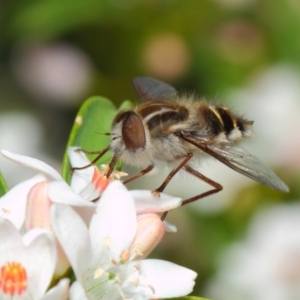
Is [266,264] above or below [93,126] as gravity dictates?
below

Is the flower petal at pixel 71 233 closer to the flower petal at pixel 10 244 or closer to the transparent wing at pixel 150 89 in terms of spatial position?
the flower petal at pixel 10 244

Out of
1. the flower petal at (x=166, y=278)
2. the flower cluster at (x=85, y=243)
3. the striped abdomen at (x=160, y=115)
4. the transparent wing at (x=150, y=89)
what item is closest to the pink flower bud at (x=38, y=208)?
the flower cluster at (x=85, y=243)

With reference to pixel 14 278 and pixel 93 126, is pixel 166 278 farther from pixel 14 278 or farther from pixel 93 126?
pixel 93 126

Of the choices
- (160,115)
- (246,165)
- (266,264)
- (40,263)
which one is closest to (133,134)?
(160,115)

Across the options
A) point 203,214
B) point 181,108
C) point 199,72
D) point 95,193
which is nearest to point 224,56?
point 199,72

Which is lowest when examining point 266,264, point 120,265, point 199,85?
point 266,264

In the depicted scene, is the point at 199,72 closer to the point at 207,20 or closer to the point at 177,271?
the point at 207,20

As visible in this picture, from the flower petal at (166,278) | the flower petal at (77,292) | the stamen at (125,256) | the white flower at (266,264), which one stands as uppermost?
the flower petal at (77,292)
